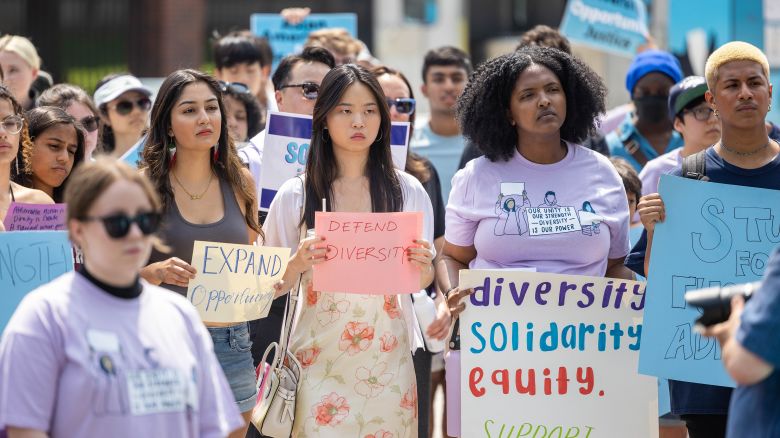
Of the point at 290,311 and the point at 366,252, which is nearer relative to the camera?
the point at 366,252

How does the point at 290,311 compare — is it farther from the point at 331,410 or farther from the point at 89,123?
the point at 89,123

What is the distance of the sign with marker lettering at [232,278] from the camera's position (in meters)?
5.03

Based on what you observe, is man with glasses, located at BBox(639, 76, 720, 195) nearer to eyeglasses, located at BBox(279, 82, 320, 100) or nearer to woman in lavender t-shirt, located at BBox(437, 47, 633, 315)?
woman in lavender t-shirt, located at BBox(437, 47, 633, 315)

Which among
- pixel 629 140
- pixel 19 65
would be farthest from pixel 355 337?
pixel 19 65

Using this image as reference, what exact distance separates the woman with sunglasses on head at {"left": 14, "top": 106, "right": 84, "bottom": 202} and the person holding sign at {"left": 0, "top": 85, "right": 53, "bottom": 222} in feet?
0.95

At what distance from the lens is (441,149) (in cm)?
777

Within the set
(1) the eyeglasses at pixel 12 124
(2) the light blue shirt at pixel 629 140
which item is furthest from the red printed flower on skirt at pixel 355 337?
(2) the light blue shirt at pixel 629 140

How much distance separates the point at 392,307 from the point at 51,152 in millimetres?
1787

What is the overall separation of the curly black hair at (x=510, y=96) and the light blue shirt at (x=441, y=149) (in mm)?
2003

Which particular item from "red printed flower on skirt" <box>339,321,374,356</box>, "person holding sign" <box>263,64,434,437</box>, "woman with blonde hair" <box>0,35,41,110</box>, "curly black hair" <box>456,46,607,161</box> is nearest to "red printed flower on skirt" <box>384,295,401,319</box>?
"person holding sign" <box>263,64,434,437</box>

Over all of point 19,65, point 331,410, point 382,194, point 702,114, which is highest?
point 19,65

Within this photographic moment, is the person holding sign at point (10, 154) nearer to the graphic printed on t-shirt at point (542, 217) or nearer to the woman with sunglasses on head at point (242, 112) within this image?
the graphic printed on t-shirt at point (542, 217)

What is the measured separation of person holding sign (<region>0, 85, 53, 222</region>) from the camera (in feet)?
17.1

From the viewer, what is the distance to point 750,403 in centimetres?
356
